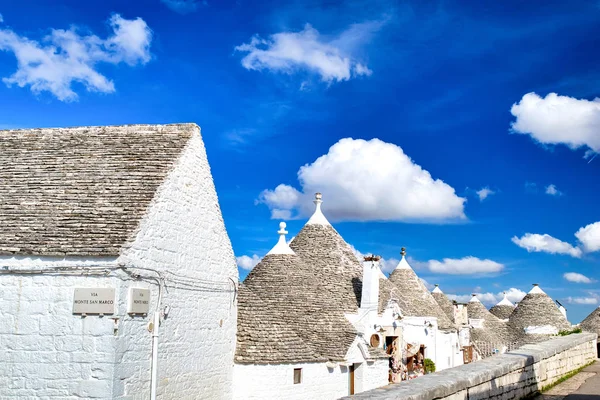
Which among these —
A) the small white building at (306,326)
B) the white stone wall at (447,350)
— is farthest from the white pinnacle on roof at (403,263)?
the small white building at (306,326)

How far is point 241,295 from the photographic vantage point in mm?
16531

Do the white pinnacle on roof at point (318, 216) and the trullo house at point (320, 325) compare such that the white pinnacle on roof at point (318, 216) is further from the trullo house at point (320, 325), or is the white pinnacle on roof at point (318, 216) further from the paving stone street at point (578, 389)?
the paving stone street at point (578, 389)

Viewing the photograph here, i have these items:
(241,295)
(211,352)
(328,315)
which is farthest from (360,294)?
(211,352)

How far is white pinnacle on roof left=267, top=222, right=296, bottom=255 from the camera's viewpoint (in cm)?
2059

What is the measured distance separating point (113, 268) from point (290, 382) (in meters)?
6.73

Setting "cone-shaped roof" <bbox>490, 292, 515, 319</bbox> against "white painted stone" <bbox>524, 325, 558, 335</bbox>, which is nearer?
"white painted stone" <bbox>524, 325, 558, 335</bbox>

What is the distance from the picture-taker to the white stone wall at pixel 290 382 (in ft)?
49.4

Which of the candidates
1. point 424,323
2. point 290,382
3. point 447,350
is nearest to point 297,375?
point 290,382

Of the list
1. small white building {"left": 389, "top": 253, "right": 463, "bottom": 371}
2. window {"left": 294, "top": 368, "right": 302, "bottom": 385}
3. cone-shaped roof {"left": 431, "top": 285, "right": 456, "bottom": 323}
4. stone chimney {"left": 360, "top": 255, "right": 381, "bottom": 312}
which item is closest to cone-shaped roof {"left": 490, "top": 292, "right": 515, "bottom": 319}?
cone-shaped roof {"left": 431, "top": 285, "right": 456, "bottom": 323}

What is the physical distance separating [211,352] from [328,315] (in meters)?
5.81

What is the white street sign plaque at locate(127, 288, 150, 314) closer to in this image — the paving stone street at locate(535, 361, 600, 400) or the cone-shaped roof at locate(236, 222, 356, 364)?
the cone-shaped roof at locate(236, 222, 356, 364)

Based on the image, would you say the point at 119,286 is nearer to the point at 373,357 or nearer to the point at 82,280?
the point at 82,280

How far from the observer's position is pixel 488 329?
124 ft

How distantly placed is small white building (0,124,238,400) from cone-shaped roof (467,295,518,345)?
2447 cm
